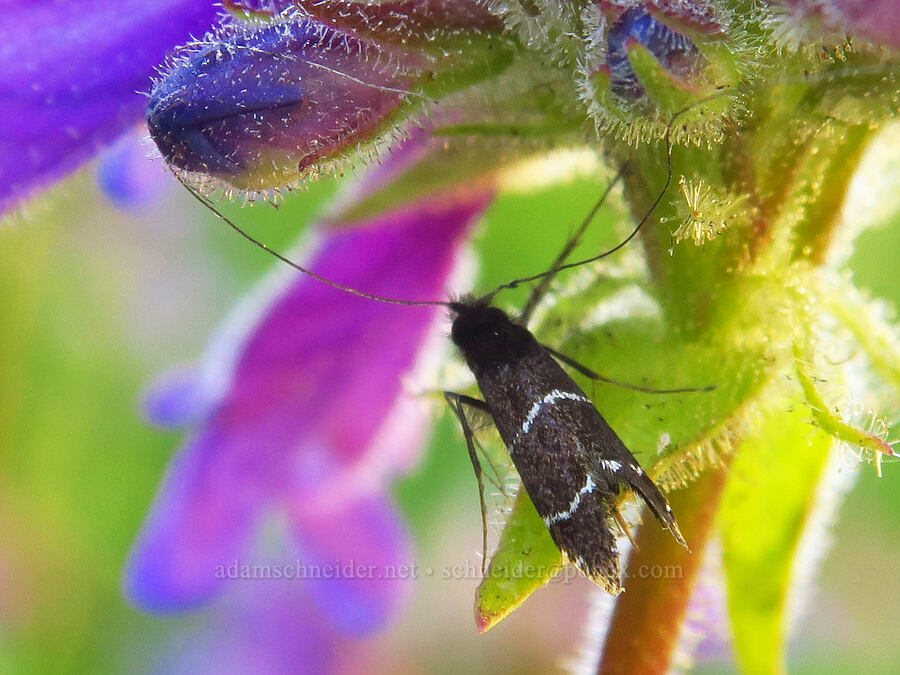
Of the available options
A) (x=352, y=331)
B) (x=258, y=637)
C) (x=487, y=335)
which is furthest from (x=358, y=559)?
(x=487, y=335)

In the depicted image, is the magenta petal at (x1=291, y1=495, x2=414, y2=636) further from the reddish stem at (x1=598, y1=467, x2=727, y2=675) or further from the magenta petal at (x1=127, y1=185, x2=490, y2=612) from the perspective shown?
the reddish stem at (x1=598, y1=467, x2=727, y2=675)

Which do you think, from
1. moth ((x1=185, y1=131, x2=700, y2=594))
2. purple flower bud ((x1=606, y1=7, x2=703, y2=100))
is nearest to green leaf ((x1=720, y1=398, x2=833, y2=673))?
moth ((x1=185, y1=131, x2=700, y2=594))

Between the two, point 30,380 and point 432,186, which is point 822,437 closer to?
point 432,186

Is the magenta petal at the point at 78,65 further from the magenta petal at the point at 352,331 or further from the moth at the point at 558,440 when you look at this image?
the magenta petal at the point at 352,331

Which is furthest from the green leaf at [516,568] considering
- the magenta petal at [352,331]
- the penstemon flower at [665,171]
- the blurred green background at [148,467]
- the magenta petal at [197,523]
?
the blurred green background at [148,467]

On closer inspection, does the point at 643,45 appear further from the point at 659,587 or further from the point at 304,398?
the point at 304,398

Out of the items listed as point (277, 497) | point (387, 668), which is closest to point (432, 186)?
point (277, 497)
